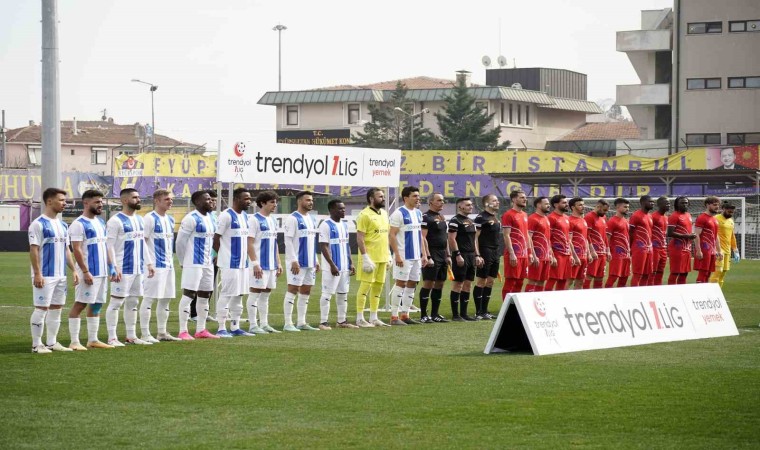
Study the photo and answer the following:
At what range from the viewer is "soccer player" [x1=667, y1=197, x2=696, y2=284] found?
2238 centimetres

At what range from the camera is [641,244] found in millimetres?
22406

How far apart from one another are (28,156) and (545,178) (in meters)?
76.5

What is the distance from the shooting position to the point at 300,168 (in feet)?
65.3

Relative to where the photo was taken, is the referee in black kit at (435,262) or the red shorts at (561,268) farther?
the red shorts at (561,268)

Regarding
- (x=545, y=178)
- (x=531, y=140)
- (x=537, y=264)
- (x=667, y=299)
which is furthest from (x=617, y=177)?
(x=531, y=140)

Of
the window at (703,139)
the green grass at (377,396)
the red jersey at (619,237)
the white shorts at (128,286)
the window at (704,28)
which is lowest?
the green grass at (377,396)

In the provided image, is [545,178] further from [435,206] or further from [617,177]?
[435,206]

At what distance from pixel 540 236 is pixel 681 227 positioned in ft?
11.9

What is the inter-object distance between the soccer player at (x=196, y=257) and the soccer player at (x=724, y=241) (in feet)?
37.0

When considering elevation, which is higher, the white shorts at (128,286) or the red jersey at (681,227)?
the red jersey at (681,227)

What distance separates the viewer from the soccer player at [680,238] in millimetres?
22375

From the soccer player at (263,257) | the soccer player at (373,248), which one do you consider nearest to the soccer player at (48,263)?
the soccer player at (263,257)

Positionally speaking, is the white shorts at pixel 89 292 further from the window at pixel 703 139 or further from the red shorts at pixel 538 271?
the window at pixel 703 139

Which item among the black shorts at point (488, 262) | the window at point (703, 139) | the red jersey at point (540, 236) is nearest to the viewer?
the black shorts at point (488, 262)
